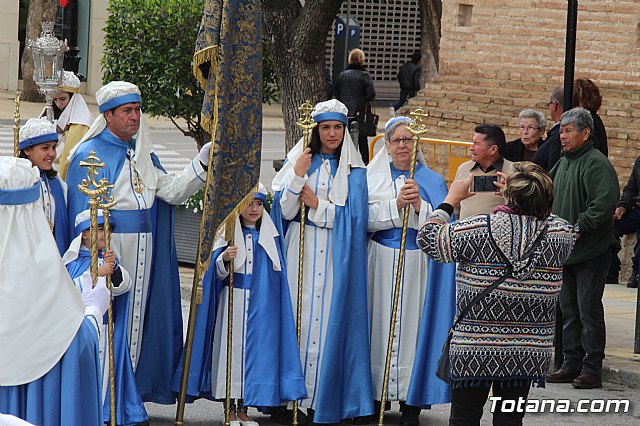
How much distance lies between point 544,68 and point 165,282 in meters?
7.76

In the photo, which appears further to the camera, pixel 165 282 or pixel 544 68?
pixel 544 68

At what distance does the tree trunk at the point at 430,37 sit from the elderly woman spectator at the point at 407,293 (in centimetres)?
1222

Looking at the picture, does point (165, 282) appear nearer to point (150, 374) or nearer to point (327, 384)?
point (150, 374)

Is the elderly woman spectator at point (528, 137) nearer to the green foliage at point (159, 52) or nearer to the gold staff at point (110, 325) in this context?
the gold staff at point (110, 325)

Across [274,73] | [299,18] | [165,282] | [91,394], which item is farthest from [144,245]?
[274,73]

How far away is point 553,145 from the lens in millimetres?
9586

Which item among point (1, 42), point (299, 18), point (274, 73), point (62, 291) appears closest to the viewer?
point (62, 291)

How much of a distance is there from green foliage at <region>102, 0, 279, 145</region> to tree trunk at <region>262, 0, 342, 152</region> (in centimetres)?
68

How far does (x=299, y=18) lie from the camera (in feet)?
42.1

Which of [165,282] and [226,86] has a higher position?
[226,86]

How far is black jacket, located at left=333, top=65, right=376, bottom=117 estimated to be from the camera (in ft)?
66.8

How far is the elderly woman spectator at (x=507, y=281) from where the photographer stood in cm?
615

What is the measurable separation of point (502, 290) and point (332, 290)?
2094 millimetres

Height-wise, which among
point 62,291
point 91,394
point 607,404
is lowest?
point 607,404
